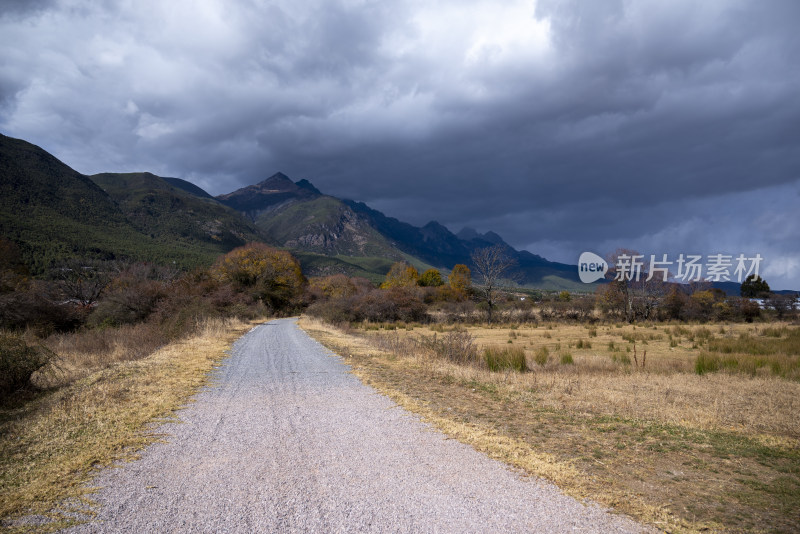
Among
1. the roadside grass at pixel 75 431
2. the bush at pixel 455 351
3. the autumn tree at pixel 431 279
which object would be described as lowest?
the roadside grass at pixel 75 431

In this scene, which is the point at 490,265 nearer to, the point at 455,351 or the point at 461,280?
the point at 455,351

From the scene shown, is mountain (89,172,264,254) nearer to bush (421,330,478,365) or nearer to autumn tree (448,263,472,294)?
autumn tree (448,263,472,294)

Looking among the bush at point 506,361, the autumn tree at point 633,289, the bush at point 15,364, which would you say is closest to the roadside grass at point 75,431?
the bush at point 15,364

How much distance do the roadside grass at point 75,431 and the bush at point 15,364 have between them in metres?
0.44

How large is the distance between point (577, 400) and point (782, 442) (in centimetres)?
347

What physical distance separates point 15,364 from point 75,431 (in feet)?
14.5

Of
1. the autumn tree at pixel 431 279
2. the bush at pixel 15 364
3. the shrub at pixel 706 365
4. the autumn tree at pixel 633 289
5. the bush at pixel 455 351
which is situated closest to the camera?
the bush at pixel 15 364

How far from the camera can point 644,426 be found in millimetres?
7434

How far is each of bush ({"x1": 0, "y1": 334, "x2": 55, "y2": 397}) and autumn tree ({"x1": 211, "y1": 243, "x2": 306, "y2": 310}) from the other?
61203 millimetres

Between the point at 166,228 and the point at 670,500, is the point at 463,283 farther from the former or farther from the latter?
the point at 166,228

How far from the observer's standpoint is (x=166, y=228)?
133 m

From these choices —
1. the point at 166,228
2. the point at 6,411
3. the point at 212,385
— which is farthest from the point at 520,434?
the point at 166,228

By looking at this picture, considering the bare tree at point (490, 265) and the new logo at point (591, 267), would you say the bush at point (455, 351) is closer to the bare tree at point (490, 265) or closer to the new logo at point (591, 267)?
the bare tree at point (490, 265)

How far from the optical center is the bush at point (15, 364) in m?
9.01
